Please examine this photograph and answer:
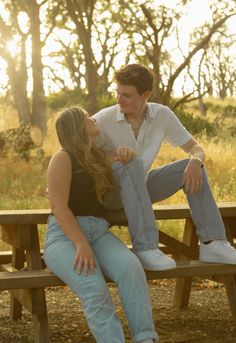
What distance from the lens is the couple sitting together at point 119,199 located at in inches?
171

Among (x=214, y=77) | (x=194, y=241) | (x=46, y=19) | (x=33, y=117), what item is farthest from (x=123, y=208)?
(x=214, y=77)

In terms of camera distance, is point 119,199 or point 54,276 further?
point 119,199

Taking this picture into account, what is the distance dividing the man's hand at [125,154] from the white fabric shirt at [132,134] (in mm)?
280

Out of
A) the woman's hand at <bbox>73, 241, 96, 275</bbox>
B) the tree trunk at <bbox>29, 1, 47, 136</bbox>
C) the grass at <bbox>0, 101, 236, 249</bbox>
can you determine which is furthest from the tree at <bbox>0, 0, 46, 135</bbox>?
the woman's hand at <bbox>73, 241, 96, 275</bbox>

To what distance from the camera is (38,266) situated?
502cm

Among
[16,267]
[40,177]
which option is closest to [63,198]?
[16,267]

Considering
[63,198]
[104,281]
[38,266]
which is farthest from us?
[38,266]

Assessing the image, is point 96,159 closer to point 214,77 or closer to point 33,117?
point 33,117

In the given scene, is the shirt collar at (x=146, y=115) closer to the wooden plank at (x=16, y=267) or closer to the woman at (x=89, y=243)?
the woman at (x=89, y=243)

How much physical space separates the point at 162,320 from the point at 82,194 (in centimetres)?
147

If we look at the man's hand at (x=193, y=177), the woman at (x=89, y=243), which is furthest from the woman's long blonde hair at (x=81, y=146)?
the man's hand at (x=193, y=177)

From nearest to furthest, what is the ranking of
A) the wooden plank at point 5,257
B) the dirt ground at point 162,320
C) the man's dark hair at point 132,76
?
1. the man's dark hair at point 132,76
2. the dirt ground at point 162,320
3. the wooden plank at point 5,257

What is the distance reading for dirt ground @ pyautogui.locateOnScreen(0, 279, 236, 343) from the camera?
538 centimetres

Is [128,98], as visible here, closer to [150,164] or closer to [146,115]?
[146,115]
